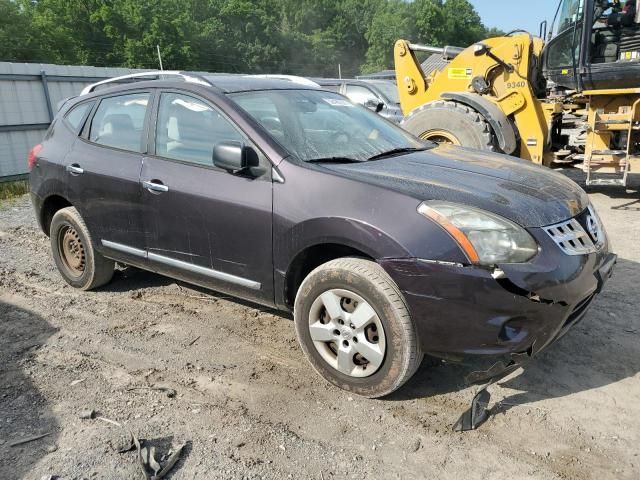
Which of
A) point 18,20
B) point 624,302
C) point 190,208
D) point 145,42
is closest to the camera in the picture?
point 190,208

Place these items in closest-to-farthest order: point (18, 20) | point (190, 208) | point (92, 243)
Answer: point (190, 208), point (92, 243), point (18, 20)

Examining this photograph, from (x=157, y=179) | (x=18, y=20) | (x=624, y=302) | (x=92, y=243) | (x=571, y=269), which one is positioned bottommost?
(x=624, y=302)

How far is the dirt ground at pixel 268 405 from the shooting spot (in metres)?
2.55

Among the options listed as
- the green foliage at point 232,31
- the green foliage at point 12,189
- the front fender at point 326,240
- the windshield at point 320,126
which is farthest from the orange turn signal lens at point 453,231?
the green foliage at point 232,31

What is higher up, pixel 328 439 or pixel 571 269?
pixel 571 269

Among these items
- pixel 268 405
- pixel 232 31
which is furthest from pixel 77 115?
pixel 232 31

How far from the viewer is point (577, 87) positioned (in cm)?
755

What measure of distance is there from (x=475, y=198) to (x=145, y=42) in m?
57.8

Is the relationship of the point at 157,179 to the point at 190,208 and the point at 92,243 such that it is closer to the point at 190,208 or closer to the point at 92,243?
the point at 190,208

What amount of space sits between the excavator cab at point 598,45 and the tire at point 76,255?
671 centimetres

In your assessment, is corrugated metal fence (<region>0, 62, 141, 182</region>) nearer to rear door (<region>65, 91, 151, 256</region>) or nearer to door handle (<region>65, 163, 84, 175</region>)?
door handle (<region>65, 163, 84, 175</region>)

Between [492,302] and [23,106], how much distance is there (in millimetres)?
11983

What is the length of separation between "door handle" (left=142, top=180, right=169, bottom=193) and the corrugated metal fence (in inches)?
357

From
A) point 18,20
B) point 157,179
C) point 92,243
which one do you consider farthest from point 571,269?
point 18,20
